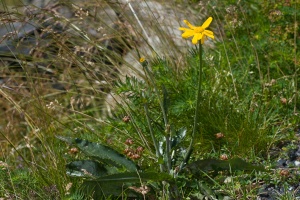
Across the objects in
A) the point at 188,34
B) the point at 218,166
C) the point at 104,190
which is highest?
the point at 188,34

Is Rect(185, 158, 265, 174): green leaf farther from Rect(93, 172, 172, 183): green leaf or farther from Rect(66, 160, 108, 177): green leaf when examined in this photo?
Rect(66, 160, 108, 177): green leaf

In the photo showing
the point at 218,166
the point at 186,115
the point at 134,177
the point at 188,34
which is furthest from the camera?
the point at 186,115

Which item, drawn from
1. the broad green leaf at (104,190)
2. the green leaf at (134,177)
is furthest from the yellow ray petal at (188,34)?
the broad green leaf at (104,190)

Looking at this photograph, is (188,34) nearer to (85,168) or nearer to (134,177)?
(134,177)

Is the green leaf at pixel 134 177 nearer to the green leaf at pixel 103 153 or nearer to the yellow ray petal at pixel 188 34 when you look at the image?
the green leaf at pixel 103 153

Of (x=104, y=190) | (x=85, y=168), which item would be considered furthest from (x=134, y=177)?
(x=85, y=168)

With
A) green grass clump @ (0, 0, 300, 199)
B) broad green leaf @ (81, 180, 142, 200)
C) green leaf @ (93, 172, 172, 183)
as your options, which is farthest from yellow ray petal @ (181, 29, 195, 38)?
broad green leaf @ (81, 180, 142, 200)
